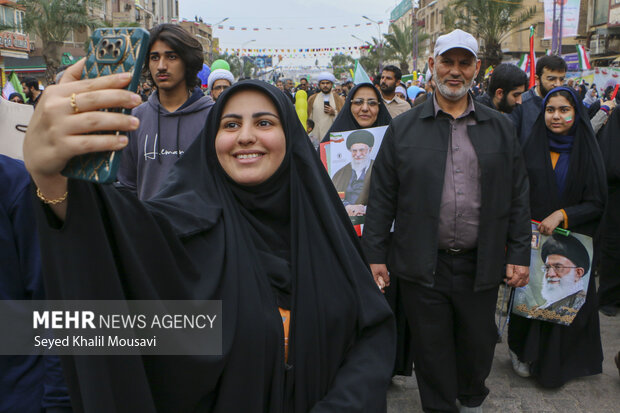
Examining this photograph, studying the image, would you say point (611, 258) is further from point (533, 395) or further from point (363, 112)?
point (363, 112)

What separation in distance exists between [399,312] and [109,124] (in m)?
3.20

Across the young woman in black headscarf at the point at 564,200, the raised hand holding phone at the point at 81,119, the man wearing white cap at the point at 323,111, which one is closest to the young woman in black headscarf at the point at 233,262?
the raised hand holding phone at the point at 81,119

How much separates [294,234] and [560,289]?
2.50 metres

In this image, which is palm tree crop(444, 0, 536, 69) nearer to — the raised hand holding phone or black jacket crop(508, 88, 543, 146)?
black jacket crop(508, 88, 543, 146)

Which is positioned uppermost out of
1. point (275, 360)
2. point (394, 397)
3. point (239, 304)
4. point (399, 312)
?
point (239, 304)

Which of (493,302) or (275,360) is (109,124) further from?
(493,302)

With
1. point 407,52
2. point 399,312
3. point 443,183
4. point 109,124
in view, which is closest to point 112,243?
point 109,124

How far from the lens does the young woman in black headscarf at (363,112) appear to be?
442 centimetres

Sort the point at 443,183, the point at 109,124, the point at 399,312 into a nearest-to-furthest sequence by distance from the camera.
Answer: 1. the point at 109,124
2. the point at 443,183
3. the point at 399,312

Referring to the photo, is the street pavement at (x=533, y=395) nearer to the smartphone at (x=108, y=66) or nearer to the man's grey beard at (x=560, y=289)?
the man's grey beard at (x=560, y=289)

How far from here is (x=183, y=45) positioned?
11.3 ft

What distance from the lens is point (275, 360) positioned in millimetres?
1713

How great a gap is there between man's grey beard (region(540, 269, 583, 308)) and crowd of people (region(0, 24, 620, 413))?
0.05 ft

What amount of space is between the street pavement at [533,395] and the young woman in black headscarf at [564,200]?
9 cm
